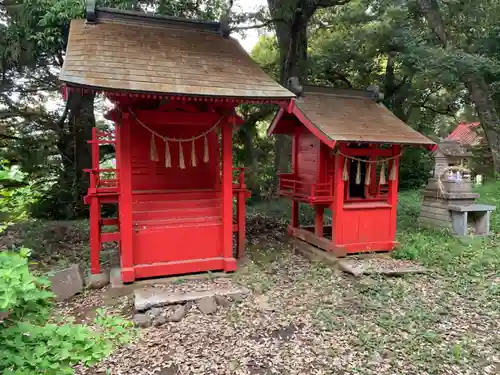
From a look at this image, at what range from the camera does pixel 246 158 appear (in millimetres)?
16531

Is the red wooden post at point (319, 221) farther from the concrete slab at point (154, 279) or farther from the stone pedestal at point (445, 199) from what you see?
the stone pedestal at point (445, 199)

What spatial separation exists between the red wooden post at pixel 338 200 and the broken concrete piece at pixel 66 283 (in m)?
5.18

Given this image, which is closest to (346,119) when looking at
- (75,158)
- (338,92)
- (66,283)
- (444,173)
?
(338,92)

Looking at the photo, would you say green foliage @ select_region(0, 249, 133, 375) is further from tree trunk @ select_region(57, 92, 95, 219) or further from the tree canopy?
tree trunk @ select_region(57, 92, 95, 219)

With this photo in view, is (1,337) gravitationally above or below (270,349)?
above

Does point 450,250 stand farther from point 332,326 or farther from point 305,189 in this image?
point 332,326

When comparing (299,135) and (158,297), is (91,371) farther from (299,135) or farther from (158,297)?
(299,135)

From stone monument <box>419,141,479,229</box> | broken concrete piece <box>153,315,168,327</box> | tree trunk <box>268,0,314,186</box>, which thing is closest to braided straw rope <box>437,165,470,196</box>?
stone monument <box>419,141,479,229</box>

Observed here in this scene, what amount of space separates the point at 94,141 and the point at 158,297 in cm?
328

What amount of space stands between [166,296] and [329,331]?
103 inches

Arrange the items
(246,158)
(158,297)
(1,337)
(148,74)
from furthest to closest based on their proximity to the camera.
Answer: (246,158) → (148,74) → (158,297) → (1,337)

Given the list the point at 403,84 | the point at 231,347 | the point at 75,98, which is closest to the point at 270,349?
the point at 231,347

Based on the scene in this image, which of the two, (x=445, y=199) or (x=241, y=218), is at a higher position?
(x=445, y=199)

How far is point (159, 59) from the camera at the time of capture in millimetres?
6938
